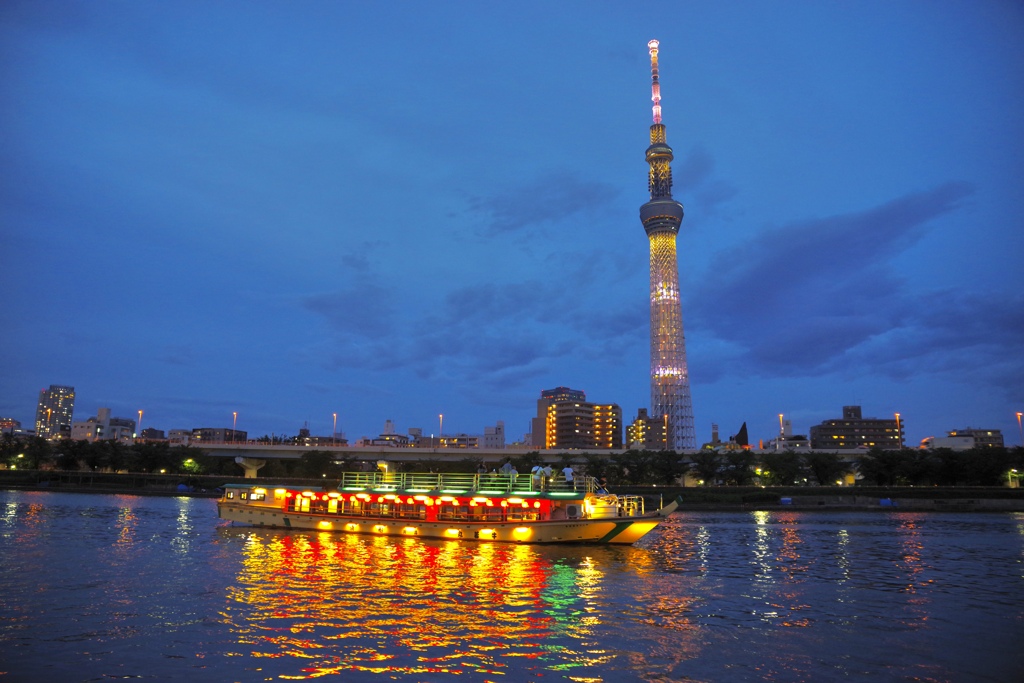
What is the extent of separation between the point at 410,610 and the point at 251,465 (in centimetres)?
12910

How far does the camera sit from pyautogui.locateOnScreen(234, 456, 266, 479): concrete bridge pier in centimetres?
14312

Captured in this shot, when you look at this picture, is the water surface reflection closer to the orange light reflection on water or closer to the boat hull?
the orange light reflection on water

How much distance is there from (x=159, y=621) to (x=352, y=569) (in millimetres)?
14288

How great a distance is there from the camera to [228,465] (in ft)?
506

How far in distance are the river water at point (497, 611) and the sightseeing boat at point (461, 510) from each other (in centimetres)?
206

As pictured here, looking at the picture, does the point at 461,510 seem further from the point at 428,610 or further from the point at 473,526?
the point at 428,610

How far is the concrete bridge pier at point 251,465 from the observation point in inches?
5635

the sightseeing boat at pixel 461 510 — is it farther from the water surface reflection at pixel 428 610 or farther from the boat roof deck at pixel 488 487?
the water surface reflection at pixel 428 610

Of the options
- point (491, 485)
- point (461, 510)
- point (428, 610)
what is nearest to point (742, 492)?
point (491, 485)

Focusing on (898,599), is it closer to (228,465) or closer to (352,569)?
(352,569)

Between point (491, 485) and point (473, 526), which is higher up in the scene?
point (491, 485)

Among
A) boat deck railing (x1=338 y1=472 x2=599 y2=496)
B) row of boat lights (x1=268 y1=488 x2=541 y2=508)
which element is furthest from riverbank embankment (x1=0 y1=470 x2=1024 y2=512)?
row of boat lights (x1=268 y1=488 x2=541 y2=508)

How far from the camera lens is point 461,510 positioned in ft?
183

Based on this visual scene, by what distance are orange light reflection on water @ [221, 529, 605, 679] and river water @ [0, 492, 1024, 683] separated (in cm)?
12
